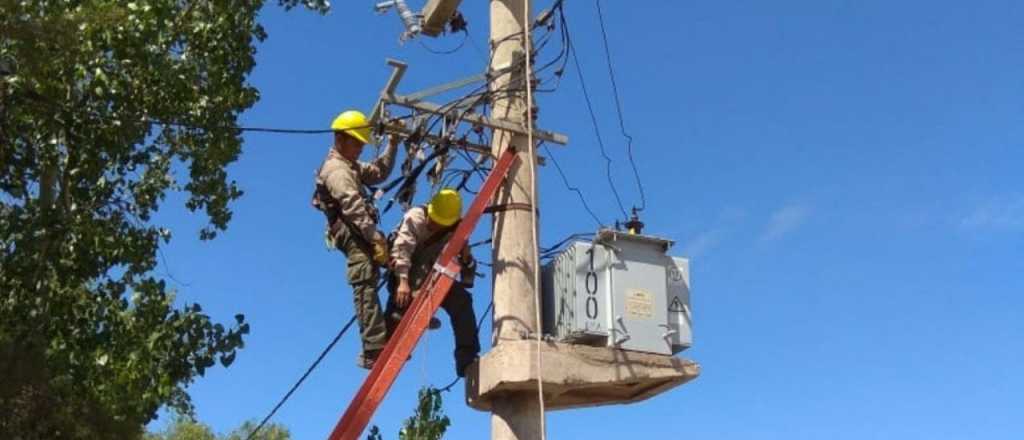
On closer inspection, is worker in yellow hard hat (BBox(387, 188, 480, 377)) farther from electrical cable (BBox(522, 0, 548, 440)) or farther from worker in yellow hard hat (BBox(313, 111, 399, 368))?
electrical cable (BBox(522, 0, 548, 440))

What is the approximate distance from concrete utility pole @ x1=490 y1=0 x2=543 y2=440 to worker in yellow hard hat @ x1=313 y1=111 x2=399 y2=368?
70cm

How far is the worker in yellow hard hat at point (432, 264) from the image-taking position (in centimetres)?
656

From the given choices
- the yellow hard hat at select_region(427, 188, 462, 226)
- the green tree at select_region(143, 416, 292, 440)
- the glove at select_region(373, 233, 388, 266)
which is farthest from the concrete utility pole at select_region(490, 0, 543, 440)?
the green tree at select_region(143, 416, 292, 440)

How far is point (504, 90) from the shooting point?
6.75 metres

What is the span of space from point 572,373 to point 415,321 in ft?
2.93

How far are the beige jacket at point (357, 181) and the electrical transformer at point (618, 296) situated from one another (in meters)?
1.05

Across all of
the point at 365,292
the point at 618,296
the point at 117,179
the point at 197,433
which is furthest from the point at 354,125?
the point at 197,433

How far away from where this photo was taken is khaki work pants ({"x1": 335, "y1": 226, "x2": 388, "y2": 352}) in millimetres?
6434

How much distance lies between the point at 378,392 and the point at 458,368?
0.71 m

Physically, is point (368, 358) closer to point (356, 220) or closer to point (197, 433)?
point (356, 220)

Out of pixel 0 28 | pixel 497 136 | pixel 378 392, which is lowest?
pixel 378 392

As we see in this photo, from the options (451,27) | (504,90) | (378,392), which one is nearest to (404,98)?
(504,90)

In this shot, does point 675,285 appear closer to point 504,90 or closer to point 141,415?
point 504,90

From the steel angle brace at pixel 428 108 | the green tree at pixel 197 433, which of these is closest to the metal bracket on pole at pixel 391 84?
the steel angle brace at pixel 428 108
